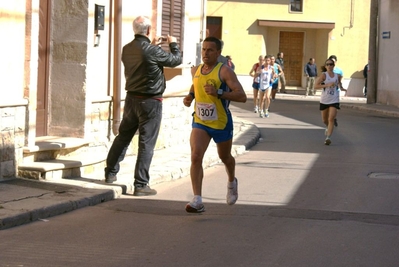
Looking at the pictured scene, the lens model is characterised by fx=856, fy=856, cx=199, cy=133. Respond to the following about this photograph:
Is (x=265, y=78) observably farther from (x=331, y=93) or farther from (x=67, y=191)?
(x=67, y=191)

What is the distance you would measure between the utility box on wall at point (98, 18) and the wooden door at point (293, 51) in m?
32.0

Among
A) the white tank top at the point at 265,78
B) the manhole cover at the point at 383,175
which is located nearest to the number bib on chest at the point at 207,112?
the manhole cover at the point at 383,175

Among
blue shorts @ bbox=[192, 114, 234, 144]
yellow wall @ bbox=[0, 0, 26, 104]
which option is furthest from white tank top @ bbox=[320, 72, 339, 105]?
blue shorts @ bbox=[192, 114, 234, 144]

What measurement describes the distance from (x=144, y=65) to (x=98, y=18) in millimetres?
2217

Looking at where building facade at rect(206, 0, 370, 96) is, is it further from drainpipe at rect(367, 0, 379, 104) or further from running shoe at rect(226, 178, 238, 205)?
running shoe at rect(226, 178, 238, 205)

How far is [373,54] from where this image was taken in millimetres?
33031

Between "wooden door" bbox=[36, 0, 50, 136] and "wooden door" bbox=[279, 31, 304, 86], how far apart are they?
107 ft

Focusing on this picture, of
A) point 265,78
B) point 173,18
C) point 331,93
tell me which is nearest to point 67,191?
point 173,18

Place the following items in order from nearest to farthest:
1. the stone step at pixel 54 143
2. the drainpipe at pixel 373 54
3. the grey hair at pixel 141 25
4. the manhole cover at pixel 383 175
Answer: the grey hair at pixel 141 25 → the stone step at pixel 54 143 → the manhole cover at pixel 383 175 → the drainpipe at pixel 373 54

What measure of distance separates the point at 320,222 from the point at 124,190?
2.79 m

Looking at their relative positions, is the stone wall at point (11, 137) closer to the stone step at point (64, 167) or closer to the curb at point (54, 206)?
the stone step at point (64, 167)

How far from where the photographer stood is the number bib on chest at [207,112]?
353 inches

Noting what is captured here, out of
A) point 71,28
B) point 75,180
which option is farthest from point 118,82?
point 75,180

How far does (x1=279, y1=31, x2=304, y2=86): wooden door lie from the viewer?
43625 mm
